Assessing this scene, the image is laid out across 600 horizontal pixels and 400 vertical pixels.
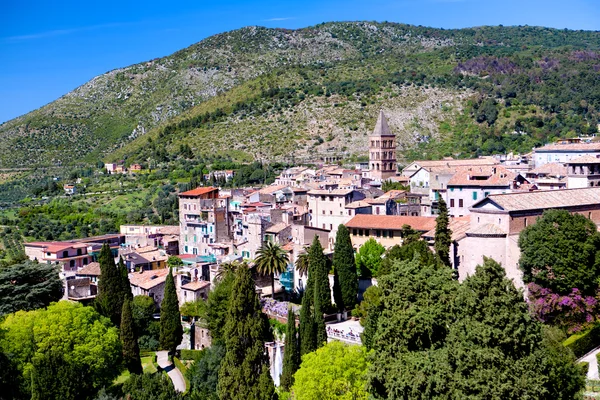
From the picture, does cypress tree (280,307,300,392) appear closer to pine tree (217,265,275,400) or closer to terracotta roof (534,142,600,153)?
pine tree (217,265,275,400)

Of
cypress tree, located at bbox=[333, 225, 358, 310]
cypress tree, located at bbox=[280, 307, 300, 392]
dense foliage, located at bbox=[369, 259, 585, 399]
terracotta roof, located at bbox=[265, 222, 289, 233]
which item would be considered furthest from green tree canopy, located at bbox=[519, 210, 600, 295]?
terracotta roof, located at bbox=[265, 222, 289, 233]

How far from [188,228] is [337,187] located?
15936 mm

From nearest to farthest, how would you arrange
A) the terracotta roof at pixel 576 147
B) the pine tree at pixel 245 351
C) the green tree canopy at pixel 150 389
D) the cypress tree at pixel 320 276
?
the pine tree at pixel 245 351 → the green tree canopy at pixel 150 389 → the cypress tree at pixel 320 276 → the terracotta roof at pixel 576 147

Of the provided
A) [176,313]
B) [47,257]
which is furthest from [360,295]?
[47,257]

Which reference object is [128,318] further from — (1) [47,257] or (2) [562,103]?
(2) [562,103]

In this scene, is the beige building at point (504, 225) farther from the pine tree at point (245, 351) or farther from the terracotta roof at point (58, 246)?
the terracotta roof at point (58, 246)

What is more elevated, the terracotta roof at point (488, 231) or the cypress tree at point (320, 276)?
the terracotta roof at point (488, 231)

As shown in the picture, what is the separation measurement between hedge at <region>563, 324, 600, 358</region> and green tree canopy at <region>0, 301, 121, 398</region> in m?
25.7

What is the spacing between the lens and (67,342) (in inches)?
1620

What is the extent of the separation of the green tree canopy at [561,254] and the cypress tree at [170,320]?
73.9 feet

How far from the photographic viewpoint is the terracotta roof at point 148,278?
2126 inches

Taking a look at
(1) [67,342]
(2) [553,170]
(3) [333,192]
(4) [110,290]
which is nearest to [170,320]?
(4) [110,290]

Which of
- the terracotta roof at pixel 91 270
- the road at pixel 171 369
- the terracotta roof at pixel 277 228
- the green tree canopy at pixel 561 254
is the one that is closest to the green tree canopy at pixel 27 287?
the terracotta roof at pixel 91 270

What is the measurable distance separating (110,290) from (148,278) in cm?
799
